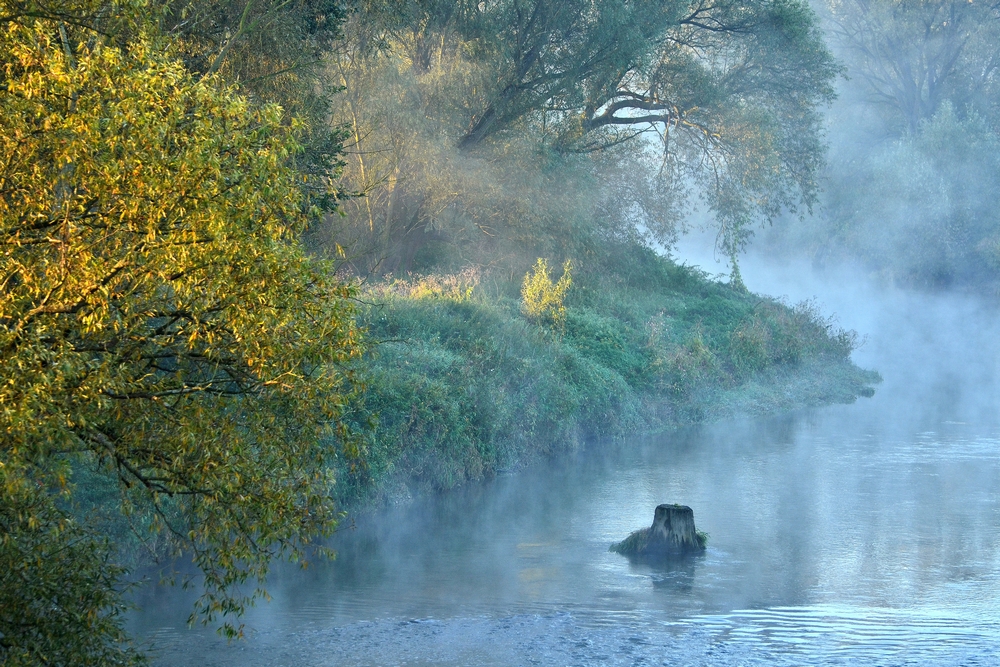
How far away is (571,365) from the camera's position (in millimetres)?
21562

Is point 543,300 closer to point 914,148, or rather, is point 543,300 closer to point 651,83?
point 651,83

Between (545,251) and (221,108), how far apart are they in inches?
792

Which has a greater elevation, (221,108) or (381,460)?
(221,108)

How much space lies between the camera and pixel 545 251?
25922 mm

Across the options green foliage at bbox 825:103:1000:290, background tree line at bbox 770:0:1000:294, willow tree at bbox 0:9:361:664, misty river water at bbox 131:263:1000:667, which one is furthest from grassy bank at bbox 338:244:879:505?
background tree line at bbox 770:0:1000:294

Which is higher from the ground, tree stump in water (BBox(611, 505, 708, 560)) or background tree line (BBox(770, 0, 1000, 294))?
background tree line (BBox(770, 0, 1000, 294))

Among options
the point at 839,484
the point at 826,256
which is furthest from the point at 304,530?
the point at 826,256

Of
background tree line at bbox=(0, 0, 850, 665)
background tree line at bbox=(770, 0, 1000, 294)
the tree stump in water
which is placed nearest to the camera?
background tree line at bbox=(0, 0, 850, 665)

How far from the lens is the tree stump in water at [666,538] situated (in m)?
12.9

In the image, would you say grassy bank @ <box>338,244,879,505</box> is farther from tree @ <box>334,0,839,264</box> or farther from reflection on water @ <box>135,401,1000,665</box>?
tree @ <box>334,0,839,264</box>

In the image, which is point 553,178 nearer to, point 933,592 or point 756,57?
point 756,57

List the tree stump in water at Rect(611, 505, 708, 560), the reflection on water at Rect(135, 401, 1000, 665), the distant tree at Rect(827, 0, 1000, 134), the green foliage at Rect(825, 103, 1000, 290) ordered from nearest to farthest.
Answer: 1. the reflection on water at Rect(135, 401, 1000, 665)
2. the tree stump in water at Rect(611, 505, 708, 560)
3. the green foliage at Rect(825, 103, 1000, 290)
4. the distant tree at Rect(827, 0, 1000, 134)

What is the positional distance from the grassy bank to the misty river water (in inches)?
26.9

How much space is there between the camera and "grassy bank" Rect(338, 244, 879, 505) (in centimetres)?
1644
